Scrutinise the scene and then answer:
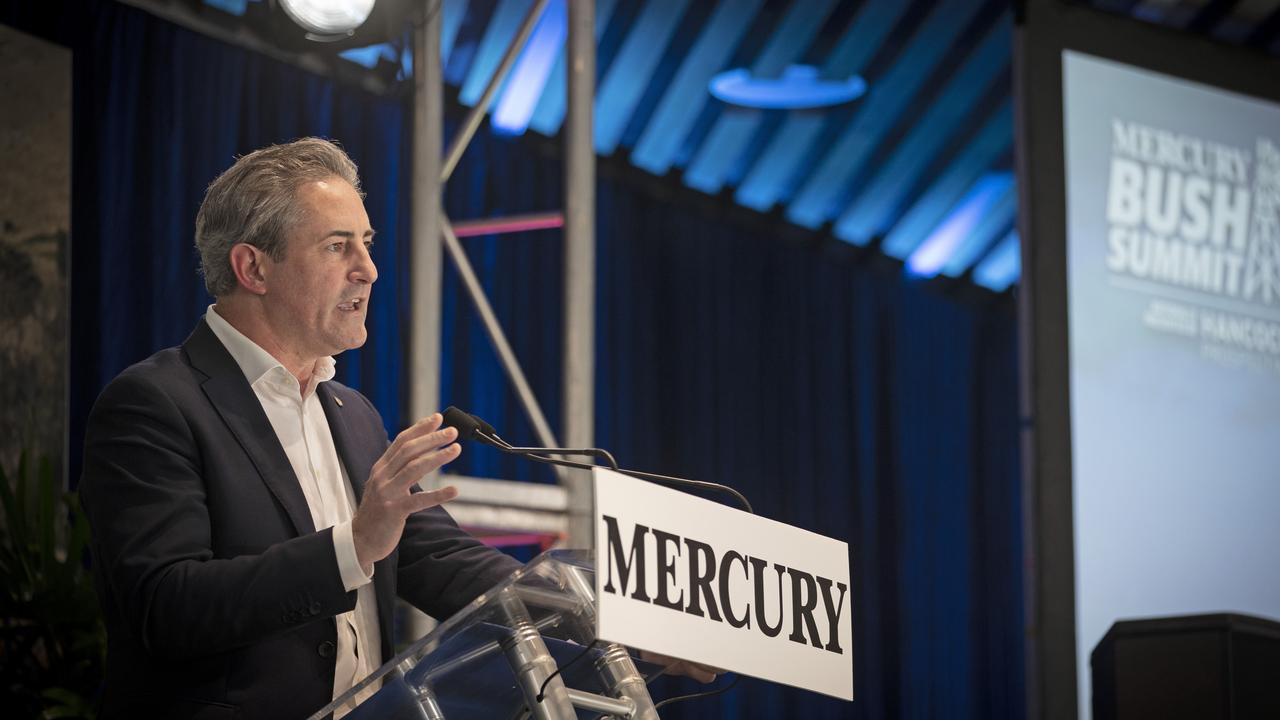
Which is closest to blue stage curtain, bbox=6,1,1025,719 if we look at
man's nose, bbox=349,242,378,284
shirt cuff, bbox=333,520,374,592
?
man's nose, bbox=349,242,378,284

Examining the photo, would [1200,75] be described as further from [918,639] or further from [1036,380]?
[918,639]

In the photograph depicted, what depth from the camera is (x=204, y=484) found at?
64.0 inches

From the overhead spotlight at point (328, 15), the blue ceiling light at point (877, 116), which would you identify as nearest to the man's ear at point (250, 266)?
the overhead spotlight at point (328, 15)

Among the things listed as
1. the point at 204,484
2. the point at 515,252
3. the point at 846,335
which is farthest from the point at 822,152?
the point at 204,484

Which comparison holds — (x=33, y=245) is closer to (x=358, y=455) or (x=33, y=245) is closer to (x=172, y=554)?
(x=358, y=455)

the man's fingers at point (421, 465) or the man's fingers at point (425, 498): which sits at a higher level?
the man's fingers at point (421, 465)

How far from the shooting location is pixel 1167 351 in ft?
15.8

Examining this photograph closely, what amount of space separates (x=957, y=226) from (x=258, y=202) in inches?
240

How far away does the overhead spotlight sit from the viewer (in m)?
3.45

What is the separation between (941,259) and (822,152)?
46.3 inches

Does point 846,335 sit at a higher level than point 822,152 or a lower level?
lower

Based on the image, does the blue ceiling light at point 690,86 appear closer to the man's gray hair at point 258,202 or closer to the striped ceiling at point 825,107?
the striped ceiling at point 825,107

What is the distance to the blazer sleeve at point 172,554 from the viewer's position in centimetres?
145

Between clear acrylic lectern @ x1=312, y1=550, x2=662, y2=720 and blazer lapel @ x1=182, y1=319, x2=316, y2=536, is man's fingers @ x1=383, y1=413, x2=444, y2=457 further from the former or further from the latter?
blazer lapel @ x1=182, y1=319, x2=316, y2=536
